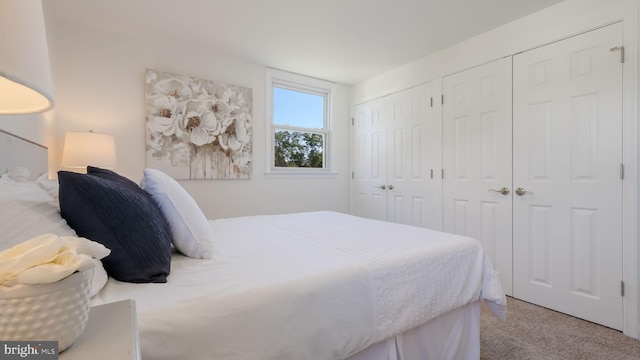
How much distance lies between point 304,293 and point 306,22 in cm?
230

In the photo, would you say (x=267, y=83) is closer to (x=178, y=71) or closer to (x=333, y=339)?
(x=178, y=71)

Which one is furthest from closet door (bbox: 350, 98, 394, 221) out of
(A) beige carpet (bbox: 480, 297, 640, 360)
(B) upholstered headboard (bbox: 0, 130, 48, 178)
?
(B) upholstered headboard (bbox: 0, 130, 48, 178)

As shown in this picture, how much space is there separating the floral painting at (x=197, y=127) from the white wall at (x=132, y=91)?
10 cm

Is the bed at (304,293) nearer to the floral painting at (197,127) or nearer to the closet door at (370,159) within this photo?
the floral painting at (197,127)

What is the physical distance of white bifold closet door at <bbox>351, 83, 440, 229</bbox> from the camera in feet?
10.1

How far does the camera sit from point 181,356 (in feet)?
2.50

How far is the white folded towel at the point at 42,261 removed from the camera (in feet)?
1.35

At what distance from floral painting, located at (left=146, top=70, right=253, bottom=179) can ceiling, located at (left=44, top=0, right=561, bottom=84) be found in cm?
43

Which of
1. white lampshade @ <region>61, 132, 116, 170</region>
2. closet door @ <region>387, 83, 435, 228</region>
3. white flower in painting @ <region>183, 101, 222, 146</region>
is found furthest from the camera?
closet door @ <region>387, 83, 435, 228</region>

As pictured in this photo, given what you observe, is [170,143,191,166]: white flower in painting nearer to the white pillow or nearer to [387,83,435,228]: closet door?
the white pillow

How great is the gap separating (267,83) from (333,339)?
9.87 ft

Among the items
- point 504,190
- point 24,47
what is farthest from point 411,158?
point 24,47

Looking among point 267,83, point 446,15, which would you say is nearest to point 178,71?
point 267,83

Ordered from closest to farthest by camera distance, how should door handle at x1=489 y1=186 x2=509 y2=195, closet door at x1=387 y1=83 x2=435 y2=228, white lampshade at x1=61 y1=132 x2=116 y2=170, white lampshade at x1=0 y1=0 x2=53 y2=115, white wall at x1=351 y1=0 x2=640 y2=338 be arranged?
white lampshade at x1=0 y1=0 x2=53 y2=115, white wall at x1=351 y1=0 x2=640 y2=338, white lampshade at x1=61 y1=132 x2=116 y2=170, door handle at x1=489 y1=186 x2=509 y2=195, closet door at x1=387 y1=83 x2=435 y2=228
